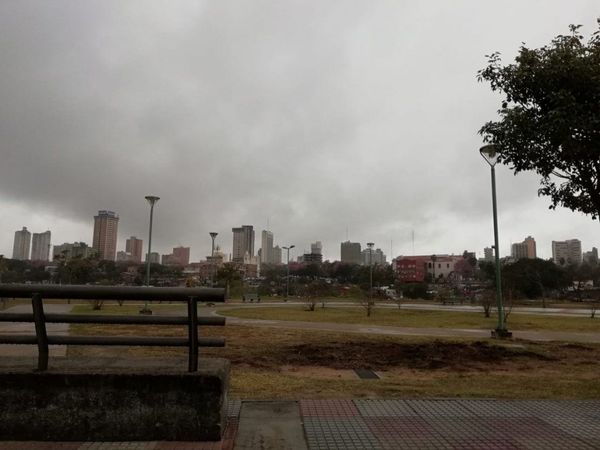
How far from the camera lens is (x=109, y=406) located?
4.07 metres

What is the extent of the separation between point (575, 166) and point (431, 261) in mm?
137007

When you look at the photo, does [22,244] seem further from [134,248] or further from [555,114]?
[555,114]

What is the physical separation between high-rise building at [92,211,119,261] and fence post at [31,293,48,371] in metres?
101

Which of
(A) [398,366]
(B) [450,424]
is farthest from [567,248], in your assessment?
(B) [450,424]

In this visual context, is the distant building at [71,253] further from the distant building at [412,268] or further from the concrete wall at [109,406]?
the distant building at [412,268]

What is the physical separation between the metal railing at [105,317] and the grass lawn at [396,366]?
459 millimetres

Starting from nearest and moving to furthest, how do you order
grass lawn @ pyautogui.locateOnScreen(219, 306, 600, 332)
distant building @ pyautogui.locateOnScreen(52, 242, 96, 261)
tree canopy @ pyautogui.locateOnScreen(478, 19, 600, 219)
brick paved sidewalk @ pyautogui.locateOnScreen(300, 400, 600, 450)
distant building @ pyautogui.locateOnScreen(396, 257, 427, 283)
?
1. brick paved sidewalk @ pyautogui.locateOnScreen(300, 400, 600, 450)
2. tree canopy @ pyautogui.locateOnScreen(478, 19, 600, 219)
3. grass lawn @ pyautogui.locateOnScreen(219, 306, 600, 332)
4. distant building @ pyautogui.locateOnScreen(52, 242, 96, 261)
5. distant building @ pyautogui.locateOnScreen(396, 257, 427, 283)

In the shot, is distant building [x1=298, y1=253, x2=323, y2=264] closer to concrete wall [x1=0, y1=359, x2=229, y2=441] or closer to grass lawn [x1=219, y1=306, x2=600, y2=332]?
grass lawn [x1=219, y1=306, x2=600, y2=332]

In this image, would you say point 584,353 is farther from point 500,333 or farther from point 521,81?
point 521,81

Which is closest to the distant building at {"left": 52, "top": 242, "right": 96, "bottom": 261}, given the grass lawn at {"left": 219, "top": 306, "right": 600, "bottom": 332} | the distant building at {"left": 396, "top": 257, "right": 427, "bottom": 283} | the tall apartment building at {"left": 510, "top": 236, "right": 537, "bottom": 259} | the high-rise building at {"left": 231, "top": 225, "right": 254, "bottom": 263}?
the grass lawn at {"left": 219, "top": 306, "right": 600, "bottom": 332}

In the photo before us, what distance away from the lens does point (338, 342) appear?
40.3ft

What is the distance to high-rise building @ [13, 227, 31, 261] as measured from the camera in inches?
4737

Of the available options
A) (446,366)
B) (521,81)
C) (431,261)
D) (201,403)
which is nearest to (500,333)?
(446,366)

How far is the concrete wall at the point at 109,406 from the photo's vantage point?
402 cm
